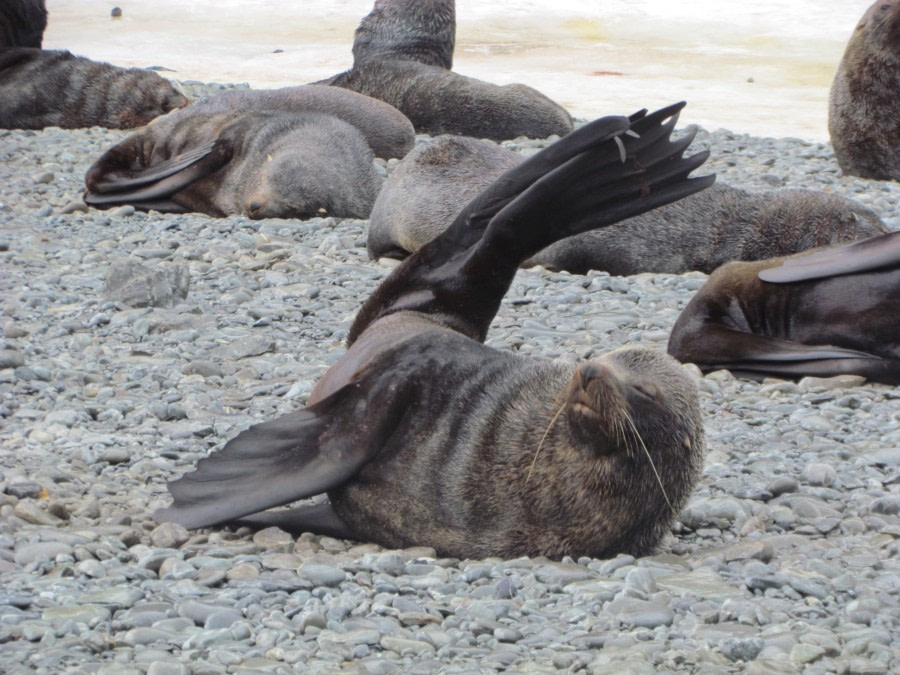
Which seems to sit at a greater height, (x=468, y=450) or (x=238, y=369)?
(x=468, y=450)

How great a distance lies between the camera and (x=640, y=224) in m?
7.12

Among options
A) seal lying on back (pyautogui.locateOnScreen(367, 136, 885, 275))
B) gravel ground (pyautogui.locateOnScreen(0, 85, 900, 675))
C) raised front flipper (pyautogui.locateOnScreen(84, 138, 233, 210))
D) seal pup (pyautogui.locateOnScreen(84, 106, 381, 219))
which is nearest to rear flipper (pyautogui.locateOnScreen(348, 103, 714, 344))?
gravel ground (pyautogui.locateOnScreen(0, 85, 900, 675))

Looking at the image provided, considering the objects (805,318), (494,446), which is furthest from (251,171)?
(494,446)

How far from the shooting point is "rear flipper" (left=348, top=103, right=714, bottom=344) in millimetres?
3756

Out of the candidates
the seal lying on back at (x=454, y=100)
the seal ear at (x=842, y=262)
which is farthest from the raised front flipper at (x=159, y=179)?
the seal ear at (x=842, y=262)

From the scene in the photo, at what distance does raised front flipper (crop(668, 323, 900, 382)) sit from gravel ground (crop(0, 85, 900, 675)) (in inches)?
3.3

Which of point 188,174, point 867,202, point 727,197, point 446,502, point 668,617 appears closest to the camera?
point 668,617

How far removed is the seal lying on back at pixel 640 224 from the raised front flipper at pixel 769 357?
5.58 ft

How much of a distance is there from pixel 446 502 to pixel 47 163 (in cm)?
715

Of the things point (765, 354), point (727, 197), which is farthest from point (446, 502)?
point (727, 197)

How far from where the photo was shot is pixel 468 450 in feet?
10.7

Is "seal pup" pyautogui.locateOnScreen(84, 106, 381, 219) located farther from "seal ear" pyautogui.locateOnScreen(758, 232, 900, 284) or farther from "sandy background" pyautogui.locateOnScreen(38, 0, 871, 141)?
"sandy background" pyautogui.locateOnScreen(38, 0, 871, 141)

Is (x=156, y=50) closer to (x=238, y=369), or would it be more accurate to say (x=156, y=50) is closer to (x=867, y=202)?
(x=867, y=202)

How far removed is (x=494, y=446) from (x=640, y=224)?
4.07 m
